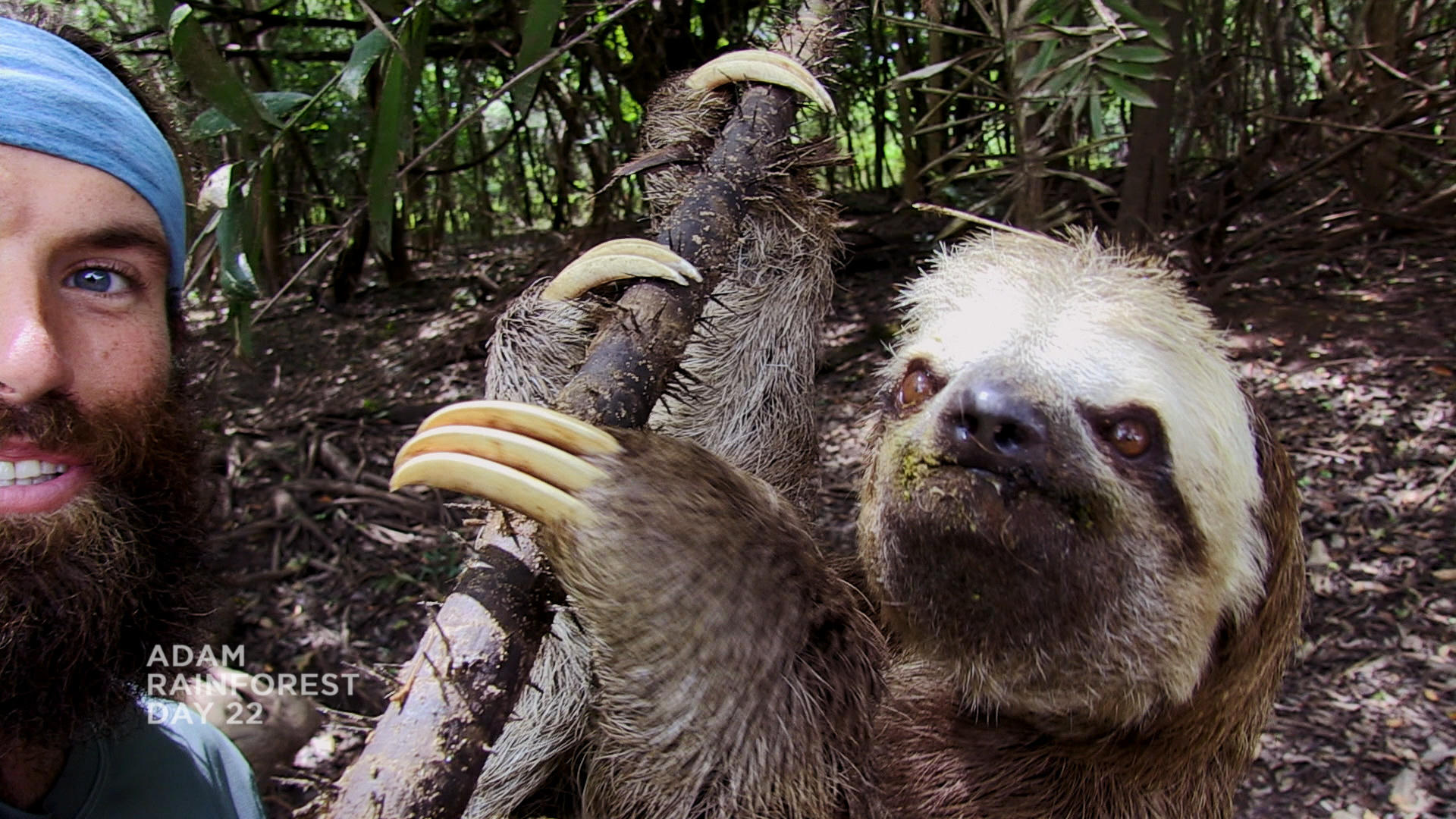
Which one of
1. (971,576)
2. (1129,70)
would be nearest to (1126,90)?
(1129,70)

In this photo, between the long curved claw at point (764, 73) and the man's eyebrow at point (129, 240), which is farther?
the long curved claw at point (764, 73)

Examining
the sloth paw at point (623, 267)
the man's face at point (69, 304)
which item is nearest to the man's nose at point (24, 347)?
the man's face at point (69, 304)

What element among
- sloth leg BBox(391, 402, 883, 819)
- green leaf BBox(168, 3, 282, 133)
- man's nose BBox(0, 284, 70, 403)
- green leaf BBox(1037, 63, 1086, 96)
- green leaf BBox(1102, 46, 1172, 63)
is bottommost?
sloth leg BBox(391, 402, 883, 819)

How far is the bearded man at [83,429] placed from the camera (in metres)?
1.72

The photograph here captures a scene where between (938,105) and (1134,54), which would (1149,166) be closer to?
(938,105)

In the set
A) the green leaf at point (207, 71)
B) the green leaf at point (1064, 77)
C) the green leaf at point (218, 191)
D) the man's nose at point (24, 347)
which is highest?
the green leaf at point (1064, 77)

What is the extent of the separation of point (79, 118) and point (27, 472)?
→ 689mm

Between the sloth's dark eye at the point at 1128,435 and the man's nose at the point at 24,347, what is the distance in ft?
7.36

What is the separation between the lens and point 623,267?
2.42 meters

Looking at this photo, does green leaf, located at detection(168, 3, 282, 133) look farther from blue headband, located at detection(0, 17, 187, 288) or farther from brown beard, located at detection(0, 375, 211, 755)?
brown beard, located at detection(0, 375, 211, 755)

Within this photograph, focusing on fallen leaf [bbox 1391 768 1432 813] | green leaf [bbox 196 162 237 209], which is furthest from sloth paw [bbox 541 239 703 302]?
fallen leaf [bbox 1391 768 1432 813]

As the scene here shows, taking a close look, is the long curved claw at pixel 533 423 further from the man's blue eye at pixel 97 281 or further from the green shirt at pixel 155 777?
the green shirt at pixel 155 777

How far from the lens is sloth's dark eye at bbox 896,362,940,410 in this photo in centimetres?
252

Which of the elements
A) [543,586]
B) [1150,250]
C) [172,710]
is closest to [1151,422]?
[543,586]
